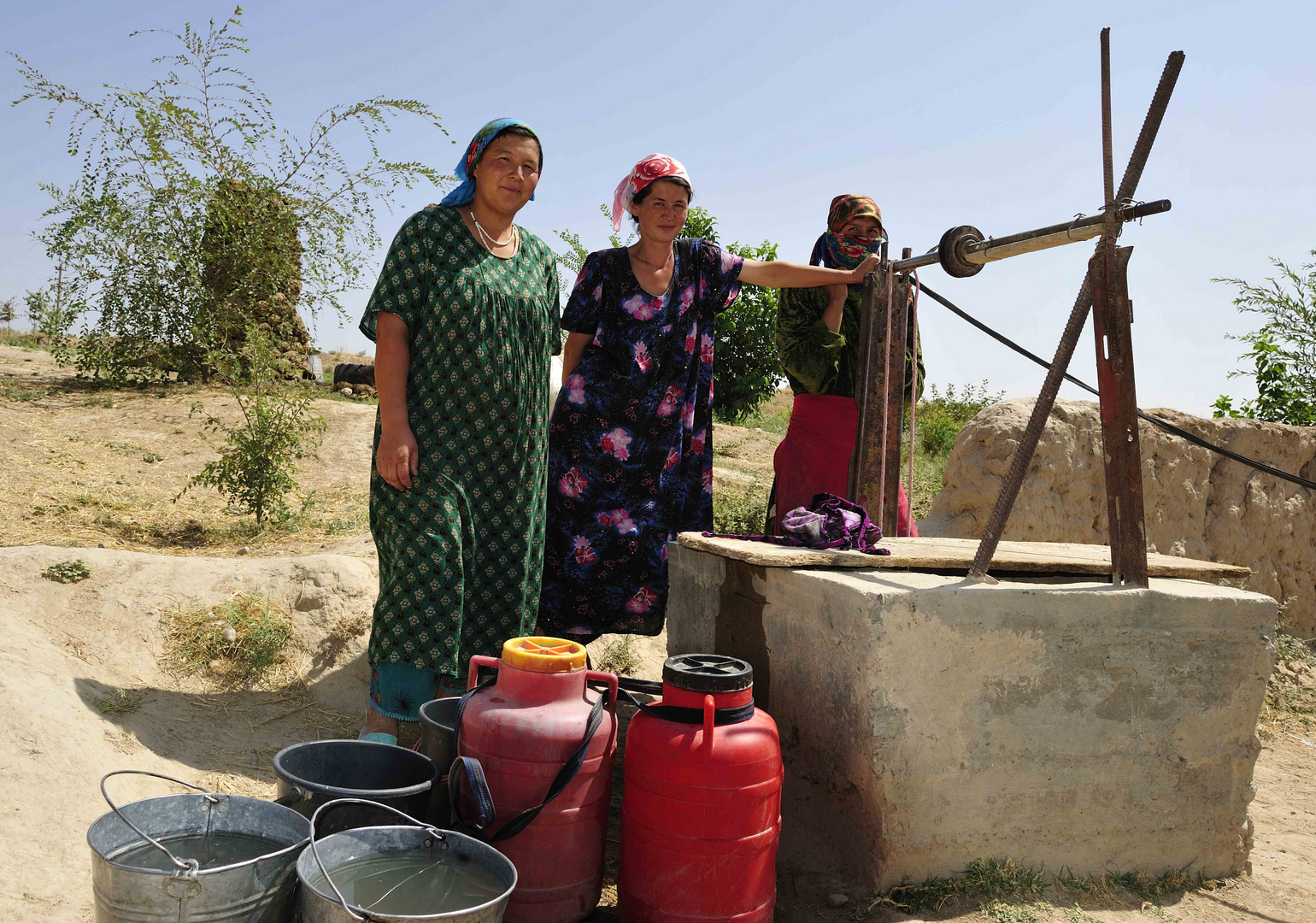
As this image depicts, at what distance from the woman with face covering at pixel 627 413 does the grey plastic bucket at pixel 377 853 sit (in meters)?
1.55

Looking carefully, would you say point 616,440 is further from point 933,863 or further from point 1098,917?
point 1098,917

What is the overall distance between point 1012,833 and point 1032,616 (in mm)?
610

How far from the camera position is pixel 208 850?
191 centimetres

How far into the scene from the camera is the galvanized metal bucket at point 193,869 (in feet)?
5.38

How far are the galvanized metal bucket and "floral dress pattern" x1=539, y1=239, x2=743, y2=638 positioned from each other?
1.65 meters

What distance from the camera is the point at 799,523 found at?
297 centimetres

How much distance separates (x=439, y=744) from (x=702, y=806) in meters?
0.70

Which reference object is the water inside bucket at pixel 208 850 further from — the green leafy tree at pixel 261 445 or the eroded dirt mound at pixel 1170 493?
the eroded dirt mound at pixel 1170 493

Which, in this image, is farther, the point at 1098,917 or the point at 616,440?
the point at 616,440

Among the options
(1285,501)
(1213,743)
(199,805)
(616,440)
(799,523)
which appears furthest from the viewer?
(1285,501)

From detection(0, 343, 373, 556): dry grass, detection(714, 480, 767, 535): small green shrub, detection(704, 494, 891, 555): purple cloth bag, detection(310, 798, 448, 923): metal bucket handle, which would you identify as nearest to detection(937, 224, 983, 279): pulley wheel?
detection(704, 494, 891, 555): purple cloth bag

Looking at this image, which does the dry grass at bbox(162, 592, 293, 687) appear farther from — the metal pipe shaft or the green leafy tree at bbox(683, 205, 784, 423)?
the green leafy tree at bbox(683, 205, 784, 423)

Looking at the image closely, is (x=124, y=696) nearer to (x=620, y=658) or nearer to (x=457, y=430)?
(x=457, y=430)

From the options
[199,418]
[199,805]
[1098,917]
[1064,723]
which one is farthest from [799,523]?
[199,418]
